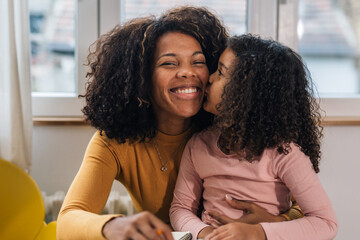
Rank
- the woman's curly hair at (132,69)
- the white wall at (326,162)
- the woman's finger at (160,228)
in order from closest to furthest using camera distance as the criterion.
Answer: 1. the woman's finger at (160,228)
2. the woman's curly hair at (132,69)
3. the white wall at (326,162)

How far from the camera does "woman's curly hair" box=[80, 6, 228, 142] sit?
140cm

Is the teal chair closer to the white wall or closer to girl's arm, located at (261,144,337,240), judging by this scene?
the white wall

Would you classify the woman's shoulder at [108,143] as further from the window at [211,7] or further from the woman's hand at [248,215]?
the window at [211,7]

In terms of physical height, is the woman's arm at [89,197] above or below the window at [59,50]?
below

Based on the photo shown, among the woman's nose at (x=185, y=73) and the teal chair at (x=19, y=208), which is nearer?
the woman's nose at (x=185, y=73)

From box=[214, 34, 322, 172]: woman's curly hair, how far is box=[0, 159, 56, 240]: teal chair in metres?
0.93

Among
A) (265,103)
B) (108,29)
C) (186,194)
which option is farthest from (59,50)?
(265,103)

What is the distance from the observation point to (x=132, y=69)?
139 cm

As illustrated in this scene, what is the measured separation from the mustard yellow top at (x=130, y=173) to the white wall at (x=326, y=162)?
0.67 metres

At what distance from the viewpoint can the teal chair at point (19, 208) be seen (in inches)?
66.8

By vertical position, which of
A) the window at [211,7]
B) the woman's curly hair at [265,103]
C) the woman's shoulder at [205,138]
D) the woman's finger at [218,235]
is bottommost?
the woman's finger at [218,235]

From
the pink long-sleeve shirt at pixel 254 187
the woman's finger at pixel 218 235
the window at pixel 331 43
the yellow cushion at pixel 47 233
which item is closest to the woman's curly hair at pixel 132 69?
the pink long-sleeve shirt at pixel 254 187

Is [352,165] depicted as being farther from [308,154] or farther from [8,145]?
[8,145]

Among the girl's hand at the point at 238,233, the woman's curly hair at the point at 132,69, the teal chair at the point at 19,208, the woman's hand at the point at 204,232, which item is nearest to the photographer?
the girl's hand at the point at 238,233
